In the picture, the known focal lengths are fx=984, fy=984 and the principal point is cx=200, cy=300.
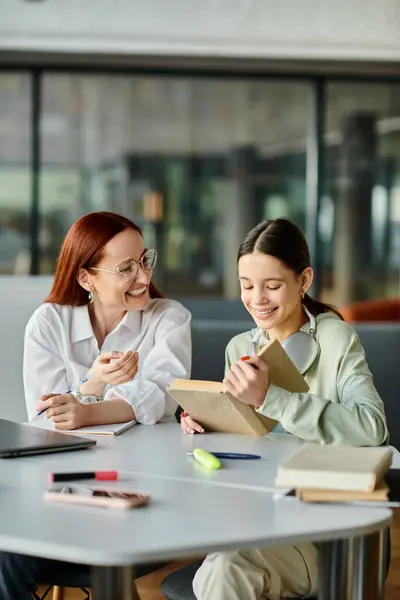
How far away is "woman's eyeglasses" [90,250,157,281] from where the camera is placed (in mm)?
2600

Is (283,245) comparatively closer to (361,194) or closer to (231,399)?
(231,399)

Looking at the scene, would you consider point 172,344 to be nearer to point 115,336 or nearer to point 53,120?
point 115,336

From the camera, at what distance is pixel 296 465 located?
1.65 meters

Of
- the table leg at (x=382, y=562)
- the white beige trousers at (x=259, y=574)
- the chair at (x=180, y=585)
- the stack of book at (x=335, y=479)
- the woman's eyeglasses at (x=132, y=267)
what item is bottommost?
the chair at (x=180, y=585)

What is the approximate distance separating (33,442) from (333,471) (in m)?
0.70

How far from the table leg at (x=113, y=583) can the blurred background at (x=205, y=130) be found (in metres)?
5.96

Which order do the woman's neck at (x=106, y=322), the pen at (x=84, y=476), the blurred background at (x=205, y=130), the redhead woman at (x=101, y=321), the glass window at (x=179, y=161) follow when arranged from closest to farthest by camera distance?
1. the pen at (x=84, y=476)
2. the redhead woman at (x=101, y=321)
3. the woman's neck at (x=106, y=322)
4. the blurred background at (x=205, y=130)
5. the glass window at (x=179, y=161)

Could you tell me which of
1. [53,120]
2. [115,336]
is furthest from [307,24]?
[115,336]

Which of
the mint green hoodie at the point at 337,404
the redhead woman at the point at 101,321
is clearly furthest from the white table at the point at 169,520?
the redhead woman at the point at 101,321

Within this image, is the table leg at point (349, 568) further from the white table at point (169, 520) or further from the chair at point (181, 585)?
the chair at point (181, 585)

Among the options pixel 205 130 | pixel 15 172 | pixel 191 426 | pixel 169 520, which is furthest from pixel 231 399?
pixel 205 130

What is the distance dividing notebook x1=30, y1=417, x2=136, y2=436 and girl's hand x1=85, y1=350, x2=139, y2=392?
112 millimetres

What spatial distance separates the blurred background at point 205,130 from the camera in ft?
23.5

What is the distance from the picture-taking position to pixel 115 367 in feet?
7.73
